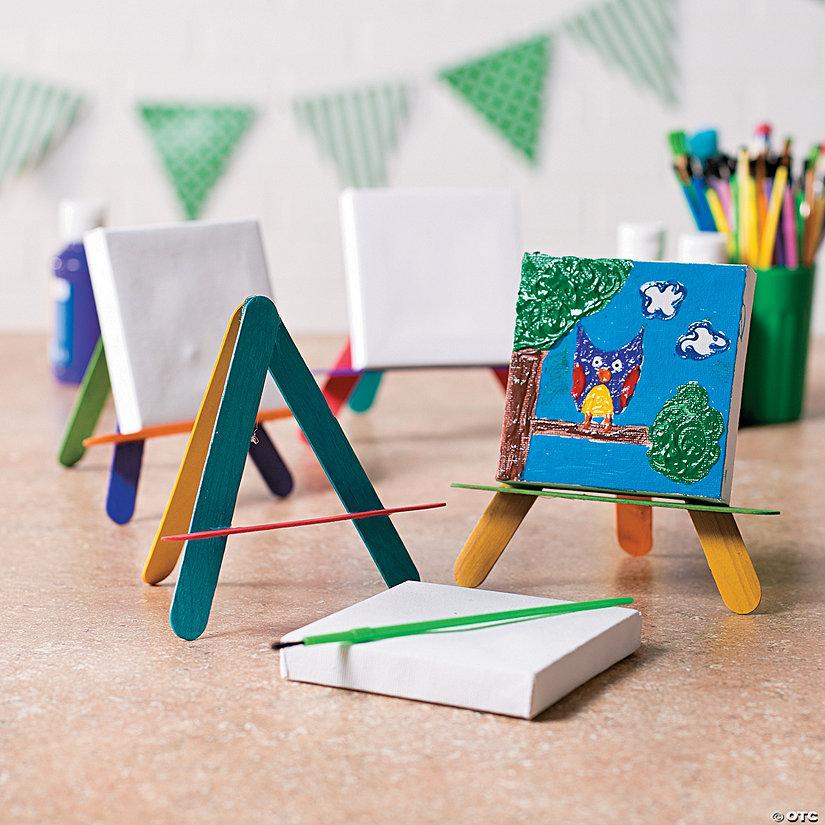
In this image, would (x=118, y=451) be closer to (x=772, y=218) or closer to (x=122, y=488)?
(x=122, y=488)

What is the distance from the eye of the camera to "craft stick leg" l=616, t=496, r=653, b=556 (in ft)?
4.26

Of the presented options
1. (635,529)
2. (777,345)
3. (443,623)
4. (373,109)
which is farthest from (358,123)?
(443,623)

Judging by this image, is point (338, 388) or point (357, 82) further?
point (357, 82)

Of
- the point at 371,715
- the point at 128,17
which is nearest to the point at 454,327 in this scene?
the point at 371,715

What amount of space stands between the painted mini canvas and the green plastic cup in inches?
29.3

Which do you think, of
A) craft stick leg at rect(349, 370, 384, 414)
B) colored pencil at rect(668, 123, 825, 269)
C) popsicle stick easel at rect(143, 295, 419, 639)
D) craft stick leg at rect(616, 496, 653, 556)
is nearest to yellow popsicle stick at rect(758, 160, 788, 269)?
colored pencil at rect(668, 123, 825, 269)

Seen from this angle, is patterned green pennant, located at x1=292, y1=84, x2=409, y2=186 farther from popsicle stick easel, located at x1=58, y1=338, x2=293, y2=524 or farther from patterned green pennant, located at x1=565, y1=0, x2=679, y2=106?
popsicle stick easel, located at x1=58, y1=338, x2=293, y2=524

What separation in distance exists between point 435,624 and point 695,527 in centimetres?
30

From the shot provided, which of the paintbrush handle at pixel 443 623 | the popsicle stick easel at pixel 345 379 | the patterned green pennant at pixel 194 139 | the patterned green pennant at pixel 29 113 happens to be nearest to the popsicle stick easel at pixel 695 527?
the paintbrush handle at pixel 443 623

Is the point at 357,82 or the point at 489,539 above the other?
the point at 357,82

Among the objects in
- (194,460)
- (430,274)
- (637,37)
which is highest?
(637,37)

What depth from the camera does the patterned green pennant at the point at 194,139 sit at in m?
2.57

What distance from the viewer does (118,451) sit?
1.43 m

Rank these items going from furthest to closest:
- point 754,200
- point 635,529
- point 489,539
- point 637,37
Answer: point 637,37, point 754,200, point 635,529, point 489,539
